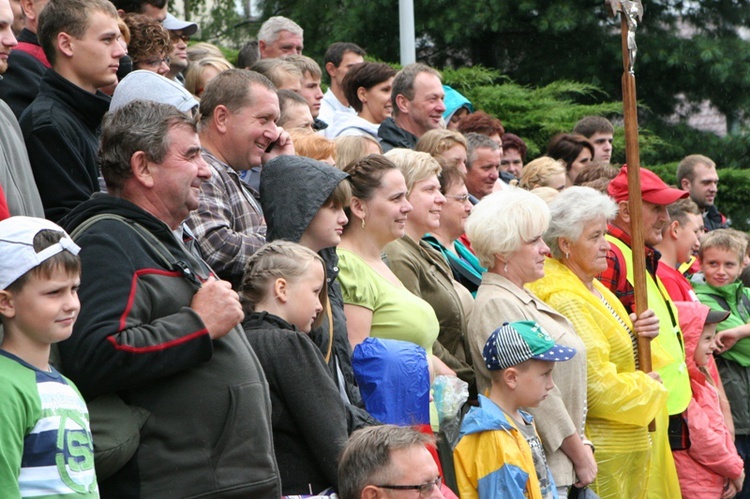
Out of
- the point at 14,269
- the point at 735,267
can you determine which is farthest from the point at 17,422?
the point at 735,267

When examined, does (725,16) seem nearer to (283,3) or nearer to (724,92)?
(724,92)

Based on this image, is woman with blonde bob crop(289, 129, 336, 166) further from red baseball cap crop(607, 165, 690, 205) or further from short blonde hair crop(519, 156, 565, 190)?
short blonde hair crop(519, 156, 565, 190)

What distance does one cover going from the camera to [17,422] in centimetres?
330

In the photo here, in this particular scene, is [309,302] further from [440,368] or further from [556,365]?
[556,365]

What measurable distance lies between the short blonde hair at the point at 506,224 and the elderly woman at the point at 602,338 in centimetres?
47

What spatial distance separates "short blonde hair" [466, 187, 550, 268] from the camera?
6.18m

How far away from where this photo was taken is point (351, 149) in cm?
639

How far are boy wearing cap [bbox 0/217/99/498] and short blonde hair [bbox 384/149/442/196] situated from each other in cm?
293

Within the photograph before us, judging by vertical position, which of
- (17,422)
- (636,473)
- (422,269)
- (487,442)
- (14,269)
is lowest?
(636,473)

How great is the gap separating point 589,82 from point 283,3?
4617 mm

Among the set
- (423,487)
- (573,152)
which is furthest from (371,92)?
(423,487)

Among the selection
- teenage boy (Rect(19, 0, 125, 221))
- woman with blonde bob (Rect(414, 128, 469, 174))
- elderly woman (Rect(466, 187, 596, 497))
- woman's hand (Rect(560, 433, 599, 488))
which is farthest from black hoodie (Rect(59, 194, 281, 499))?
woman with blonde bob (Rect(414, 128, 469, 174))

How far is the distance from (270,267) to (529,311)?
1.93 m

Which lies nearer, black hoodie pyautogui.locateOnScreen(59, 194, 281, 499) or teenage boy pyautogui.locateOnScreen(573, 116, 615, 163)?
black hoodie pyautogui.locateOnScreen(59, 194, 281, 499)
